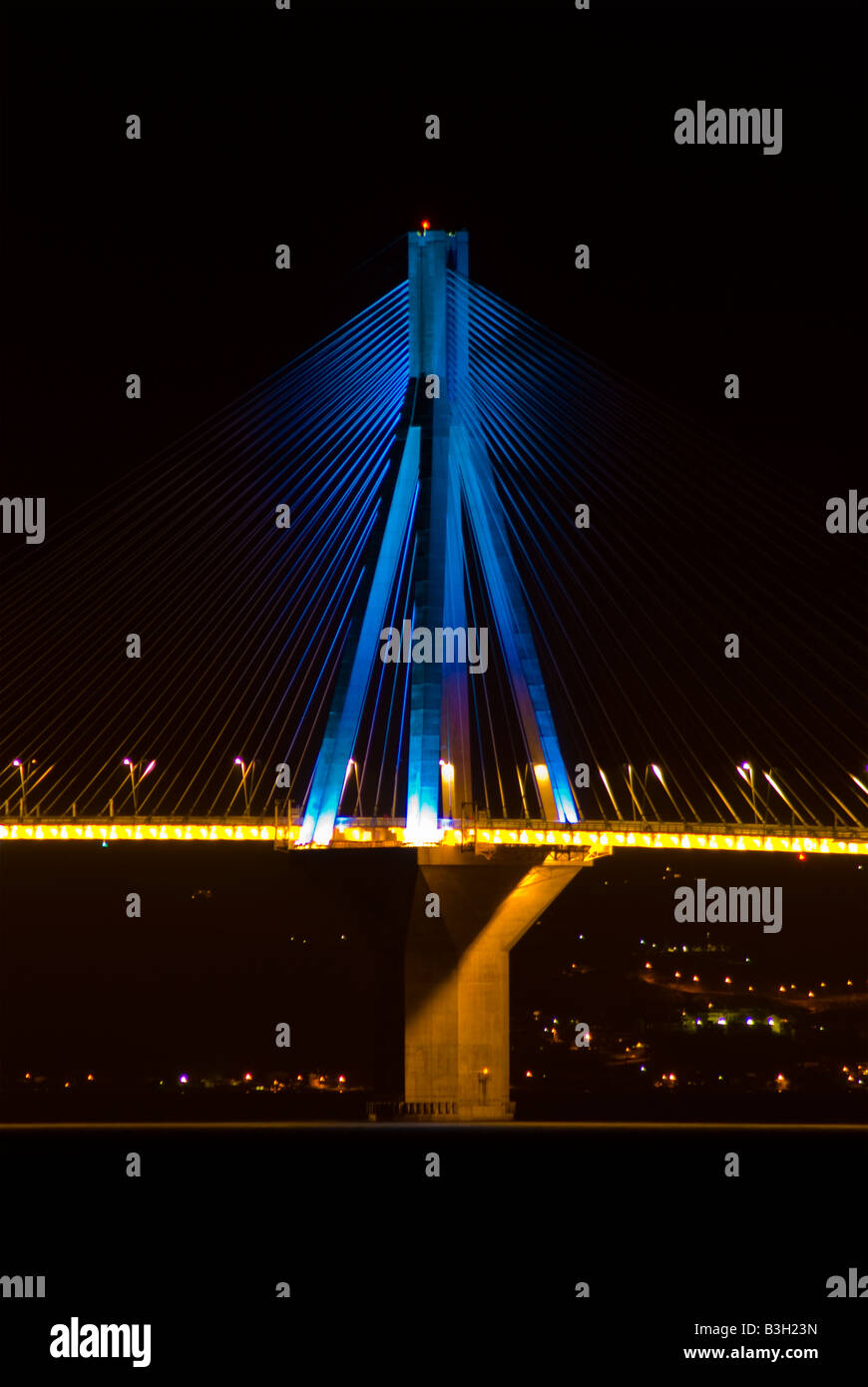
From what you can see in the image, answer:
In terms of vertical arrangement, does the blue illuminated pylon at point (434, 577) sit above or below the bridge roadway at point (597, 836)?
above

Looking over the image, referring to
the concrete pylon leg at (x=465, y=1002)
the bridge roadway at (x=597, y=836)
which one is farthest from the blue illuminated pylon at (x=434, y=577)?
the concrete pylon leg at (x=465, y=1002)

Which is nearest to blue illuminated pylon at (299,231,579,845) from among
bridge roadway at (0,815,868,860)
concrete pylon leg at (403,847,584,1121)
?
bridge roadway at (0,815,868,860)

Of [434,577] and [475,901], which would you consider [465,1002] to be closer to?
[475,901]

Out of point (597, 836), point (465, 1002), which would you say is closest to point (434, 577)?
point (597, 836)

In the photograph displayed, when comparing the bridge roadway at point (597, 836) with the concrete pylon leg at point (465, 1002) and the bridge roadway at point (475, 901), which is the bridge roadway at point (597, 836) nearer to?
the bridge roadway at point (475, 901)

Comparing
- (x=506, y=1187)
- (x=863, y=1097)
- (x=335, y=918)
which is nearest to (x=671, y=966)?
(x=863, y=1097)

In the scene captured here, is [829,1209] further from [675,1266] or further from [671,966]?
[671,966]
